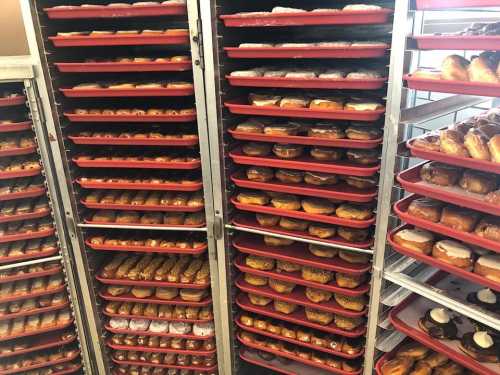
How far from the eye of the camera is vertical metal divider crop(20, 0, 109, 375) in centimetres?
157

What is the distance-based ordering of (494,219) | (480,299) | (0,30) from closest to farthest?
(494,219)
(480,299)
(0,30)

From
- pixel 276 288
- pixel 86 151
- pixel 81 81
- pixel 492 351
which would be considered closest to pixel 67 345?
pixel 86 151

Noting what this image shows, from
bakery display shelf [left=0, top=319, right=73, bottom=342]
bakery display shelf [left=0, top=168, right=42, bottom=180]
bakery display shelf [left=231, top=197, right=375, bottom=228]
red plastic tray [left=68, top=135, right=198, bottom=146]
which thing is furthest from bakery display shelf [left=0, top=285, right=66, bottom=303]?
bakery display shelf [left=231, top=197, right=375, bottom=228]

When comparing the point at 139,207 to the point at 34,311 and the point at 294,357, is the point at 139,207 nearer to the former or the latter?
the point at 34,311

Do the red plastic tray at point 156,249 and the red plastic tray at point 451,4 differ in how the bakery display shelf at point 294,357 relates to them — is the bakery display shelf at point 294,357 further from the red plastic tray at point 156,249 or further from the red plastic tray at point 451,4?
the red plastic tray at point 451,4

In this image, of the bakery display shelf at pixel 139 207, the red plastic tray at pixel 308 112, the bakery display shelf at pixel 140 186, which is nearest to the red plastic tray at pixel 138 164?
the bakery display shelf at pixel 140 186

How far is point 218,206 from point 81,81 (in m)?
0.87

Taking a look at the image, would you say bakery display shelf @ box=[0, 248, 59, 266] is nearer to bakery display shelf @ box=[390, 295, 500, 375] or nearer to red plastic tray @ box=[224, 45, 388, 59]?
red plastic tray @ box=[224, 45, 388, 59]

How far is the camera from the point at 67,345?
2115 mm

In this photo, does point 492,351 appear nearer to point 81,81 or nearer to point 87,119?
point 87,119

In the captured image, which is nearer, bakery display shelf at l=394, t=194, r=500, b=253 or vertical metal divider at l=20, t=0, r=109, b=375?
bakery display shelf at l=394, t=194, r=500, b=253

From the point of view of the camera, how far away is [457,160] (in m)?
1.15

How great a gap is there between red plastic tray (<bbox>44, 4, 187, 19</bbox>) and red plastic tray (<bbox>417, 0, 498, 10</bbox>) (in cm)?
80

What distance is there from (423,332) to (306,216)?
1.89ft
